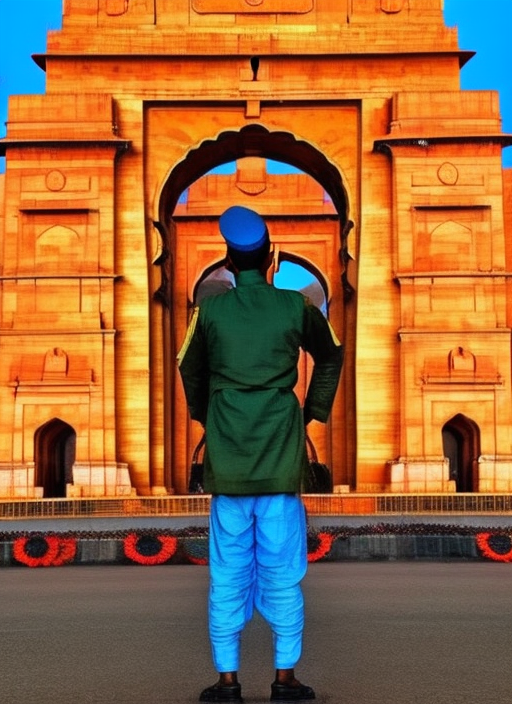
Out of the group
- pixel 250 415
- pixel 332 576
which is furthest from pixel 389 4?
pixel 250 415

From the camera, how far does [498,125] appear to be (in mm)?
30953

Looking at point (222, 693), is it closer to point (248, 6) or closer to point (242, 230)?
point (242, 230)

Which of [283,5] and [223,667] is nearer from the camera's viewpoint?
[223,667]

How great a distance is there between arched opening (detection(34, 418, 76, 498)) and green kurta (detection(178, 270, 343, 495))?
81.3ft

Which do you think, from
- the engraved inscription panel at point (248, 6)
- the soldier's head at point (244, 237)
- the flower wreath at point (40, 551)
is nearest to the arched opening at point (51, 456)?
the engraved inscription panel at point (248, 6)

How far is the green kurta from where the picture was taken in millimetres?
5027

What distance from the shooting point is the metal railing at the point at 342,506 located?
949 inches

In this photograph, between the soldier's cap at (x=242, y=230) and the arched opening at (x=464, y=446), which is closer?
the soldier's cap at (x=242, y=230)

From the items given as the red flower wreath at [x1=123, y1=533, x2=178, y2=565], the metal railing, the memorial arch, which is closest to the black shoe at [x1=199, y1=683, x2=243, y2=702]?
the red flower wreath at [x1=123, y1=533, x2=178, y2=565]

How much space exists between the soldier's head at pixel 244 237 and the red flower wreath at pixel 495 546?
9.74 metres

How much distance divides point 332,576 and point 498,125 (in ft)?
70.2

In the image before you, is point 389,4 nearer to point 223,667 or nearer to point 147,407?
point 147,407

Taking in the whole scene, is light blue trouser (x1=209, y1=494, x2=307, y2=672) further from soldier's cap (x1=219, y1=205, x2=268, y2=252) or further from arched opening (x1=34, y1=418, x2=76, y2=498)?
arched opening (x1=34, y1=418, x2=76, y2=498)

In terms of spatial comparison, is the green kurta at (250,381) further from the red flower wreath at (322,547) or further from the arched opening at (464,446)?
the arched opening at (464,446)
